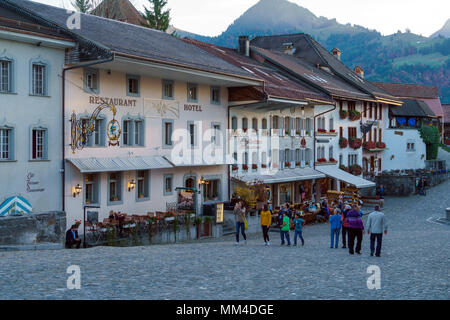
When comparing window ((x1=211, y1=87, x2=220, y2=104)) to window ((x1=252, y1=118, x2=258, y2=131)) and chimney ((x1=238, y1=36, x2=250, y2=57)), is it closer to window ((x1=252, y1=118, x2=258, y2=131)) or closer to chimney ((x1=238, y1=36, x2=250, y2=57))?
window ((x1=252, y1=118, x2=258, y2=131))

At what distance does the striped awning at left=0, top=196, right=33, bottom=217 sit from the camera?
75.1 ft

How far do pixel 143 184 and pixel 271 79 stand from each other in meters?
14.1

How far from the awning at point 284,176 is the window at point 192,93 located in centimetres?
594

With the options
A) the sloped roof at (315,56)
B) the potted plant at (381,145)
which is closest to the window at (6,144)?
the sloped roof at (315,56)

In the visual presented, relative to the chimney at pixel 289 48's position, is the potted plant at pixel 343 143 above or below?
below

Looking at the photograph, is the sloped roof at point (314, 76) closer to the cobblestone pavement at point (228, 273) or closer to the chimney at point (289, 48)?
the chimney at point (289, 48)

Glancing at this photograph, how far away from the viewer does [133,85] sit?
1146 inches

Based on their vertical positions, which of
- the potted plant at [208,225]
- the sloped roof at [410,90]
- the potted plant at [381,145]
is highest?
the sloped roof at [410,90]

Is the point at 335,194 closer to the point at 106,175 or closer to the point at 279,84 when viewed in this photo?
the point at 279,84

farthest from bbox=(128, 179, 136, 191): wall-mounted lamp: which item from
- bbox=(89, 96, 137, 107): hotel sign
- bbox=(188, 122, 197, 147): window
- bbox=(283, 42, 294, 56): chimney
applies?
bbox=(283, 42, 294, 56): chimney

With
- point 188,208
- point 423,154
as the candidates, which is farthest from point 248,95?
point 423,154

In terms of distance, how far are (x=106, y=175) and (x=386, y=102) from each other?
122 ft

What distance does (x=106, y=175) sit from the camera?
2756 cm

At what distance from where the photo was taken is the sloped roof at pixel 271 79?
3750 cm
